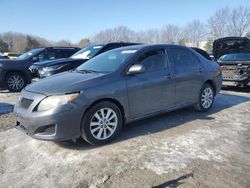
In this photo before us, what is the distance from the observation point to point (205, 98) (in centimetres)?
591

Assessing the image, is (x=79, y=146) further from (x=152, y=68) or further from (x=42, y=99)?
(x=152, y=68)

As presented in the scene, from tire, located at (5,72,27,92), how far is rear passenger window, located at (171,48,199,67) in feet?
20.6

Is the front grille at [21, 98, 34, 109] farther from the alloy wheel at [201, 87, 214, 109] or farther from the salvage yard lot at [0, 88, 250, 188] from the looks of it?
the alloy wheel at [201, 87, 214, 109]

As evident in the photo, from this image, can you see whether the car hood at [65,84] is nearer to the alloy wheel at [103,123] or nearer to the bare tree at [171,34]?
the alloy wheel at [103,123]

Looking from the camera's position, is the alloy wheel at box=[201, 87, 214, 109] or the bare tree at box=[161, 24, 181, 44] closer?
the alloy wheel at box=[201, 87, 214, 109]

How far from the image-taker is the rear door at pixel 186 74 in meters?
5.19

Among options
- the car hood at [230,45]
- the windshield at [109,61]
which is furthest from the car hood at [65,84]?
the car hood at [230,45]

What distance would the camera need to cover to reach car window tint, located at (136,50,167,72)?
15.5 ft

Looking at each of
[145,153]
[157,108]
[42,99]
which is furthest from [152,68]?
[42,99]

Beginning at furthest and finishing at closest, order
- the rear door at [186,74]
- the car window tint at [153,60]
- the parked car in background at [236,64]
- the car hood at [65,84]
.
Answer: the parked car in background at [236,64] → the rear door at [186,74] → the car window tint at [153,60] → the car hood at [65,84]

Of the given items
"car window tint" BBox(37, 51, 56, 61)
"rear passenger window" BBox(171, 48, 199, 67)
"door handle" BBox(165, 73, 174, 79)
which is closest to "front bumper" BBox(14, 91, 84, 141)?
"door handle" BBox(165, 73, 174, 79)

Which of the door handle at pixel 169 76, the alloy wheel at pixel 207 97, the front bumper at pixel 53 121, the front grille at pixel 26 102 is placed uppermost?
the door handle at pixel 169 76

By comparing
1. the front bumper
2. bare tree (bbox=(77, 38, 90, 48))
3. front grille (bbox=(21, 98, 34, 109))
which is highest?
front grille (bbox=(21, 98, 34, 109))

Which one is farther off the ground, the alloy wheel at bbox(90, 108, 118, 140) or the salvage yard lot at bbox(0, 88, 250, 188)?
the alloy wheel at bbox(90, 108, 118, 140)
